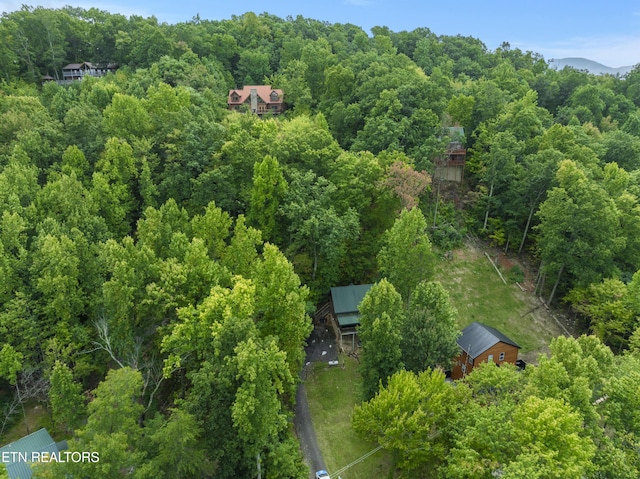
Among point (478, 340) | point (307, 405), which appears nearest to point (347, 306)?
point (307, 405)

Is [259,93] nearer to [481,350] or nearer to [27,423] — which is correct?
[481,350]

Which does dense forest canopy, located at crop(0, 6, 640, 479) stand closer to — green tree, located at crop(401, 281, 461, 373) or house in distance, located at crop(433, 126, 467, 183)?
green tree, located at crop(401, 281, 461, 373)

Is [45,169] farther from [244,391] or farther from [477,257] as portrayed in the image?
[477,257]

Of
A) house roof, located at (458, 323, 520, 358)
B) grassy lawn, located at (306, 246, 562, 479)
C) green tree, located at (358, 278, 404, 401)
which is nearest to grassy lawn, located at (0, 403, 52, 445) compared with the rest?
grassy lawn, located at (306, 246, 562, 479)

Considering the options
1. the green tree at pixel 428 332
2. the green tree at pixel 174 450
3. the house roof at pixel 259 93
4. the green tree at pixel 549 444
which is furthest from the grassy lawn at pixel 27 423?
the house roof at pixel 259 93

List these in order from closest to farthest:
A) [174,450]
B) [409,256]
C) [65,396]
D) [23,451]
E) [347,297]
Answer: [174,450] < [23,451] < [65,396] < [409,256] < [347,297]

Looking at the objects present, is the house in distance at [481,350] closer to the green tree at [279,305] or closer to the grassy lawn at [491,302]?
the grassy lawn at [491,302]
